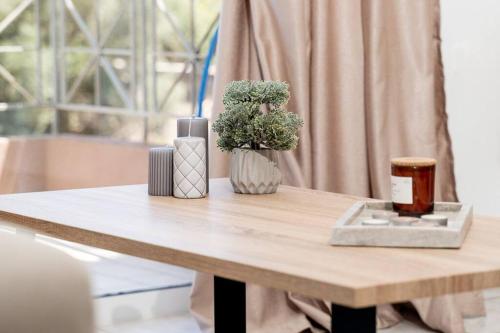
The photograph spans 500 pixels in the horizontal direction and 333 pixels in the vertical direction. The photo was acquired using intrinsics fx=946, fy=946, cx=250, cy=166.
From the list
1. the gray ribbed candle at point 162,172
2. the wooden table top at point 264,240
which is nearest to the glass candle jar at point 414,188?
the wooden table top at point 264,240

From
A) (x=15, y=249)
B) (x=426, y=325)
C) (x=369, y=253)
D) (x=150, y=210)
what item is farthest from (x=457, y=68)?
(x=15, y=249)

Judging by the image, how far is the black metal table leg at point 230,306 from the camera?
1899 millimetres

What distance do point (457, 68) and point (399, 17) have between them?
309 millimetres

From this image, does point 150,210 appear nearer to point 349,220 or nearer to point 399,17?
point 349,220

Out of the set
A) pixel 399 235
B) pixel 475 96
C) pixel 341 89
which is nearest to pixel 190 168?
pixel 399 235

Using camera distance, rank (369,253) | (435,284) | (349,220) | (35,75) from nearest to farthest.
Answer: (435,284) → (369,253) → (349,220) → (35,75)

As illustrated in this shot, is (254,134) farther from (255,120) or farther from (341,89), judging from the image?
(341,89)

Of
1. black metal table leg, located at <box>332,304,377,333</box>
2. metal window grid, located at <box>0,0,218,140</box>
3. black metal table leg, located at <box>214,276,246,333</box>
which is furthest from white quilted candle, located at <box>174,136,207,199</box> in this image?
metal window grid, located at <box>0,0,218,140</box>

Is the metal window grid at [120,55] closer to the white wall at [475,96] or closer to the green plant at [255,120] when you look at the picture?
the white wall at [475,96]

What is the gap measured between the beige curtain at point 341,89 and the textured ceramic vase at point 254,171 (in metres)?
0.70

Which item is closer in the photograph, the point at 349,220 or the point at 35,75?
the point at 349,220

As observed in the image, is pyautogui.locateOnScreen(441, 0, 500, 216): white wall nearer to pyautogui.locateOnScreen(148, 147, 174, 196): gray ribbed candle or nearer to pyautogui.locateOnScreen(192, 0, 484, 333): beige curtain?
pyautogui.locateOnScreen(192, 0, 484, 333): beige curtain

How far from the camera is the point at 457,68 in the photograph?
311 centimetres

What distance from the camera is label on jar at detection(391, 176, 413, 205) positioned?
1.69m
